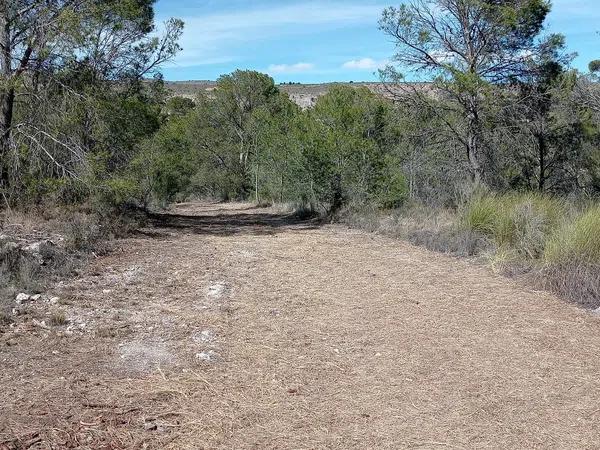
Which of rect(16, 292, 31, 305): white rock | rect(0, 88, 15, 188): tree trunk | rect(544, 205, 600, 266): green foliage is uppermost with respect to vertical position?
rect(0, 88, 15, 188): tree trunk

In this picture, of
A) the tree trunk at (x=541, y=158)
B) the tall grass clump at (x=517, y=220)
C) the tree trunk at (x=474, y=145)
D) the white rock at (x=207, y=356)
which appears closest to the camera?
the white rock at (x=207, y=356)

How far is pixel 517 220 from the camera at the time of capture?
993 centimetres

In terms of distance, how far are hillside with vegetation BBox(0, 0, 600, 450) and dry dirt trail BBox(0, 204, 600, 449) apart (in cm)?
3

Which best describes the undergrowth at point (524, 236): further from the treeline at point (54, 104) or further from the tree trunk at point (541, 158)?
the treeline at point (54, 104)

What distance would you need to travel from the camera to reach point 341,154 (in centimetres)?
1672

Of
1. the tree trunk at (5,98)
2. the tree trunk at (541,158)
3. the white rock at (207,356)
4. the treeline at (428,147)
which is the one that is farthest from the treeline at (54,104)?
the tree trunk at (541,158)

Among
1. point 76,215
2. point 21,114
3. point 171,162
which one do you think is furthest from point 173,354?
point 171,162

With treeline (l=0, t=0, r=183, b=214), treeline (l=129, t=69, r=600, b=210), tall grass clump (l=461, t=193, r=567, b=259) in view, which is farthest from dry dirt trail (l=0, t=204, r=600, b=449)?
treeline (l=129, t=69, r=600, b=210)

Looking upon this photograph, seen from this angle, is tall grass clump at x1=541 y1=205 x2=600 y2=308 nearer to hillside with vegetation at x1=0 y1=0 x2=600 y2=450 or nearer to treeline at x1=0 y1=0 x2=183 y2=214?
hillside with vegetation at x1=0 y1=0 x2=600 y2=450

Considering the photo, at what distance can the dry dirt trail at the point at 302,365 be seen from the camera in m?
3.95

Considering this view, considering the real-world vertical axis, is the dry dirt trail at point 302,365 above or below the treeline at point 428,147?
below

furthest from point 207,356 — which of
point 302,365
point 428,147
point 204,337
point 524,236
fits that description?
point 428,147

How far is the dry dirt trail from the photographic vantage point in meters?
3.95

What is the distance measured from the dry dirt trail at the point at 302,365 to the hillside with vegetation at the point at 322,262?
25 mm
